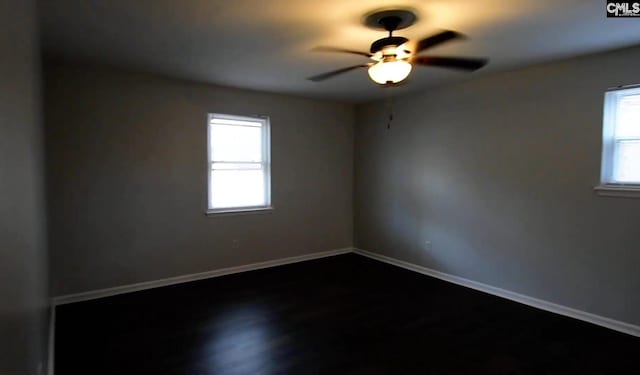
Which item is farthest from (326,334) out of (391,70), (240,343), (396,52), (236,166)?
(236,166)

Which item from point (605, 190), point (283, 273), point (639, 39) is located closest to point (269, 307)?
point (283, 273)

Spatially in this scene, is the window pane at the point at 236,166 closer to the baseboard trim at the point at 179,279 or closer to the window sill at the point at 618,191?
the baseboard trim at the point at 179,279

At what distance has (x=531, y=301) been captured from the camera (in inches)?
144

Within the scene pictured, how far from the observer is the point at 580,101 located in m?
3.29

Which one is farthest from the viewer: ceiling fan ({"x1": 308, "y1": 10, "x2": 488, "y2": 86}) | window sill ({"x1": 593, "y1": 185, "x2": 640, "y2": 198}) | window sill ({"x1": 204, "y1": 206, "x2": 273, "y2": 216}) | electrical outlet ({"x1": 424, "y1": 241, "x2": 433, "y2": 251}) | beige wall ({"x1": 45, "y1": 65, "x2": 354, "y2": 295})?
electrical outlet ({"x1": 424, "y1": 241, "x2": 433, "y2": 251})

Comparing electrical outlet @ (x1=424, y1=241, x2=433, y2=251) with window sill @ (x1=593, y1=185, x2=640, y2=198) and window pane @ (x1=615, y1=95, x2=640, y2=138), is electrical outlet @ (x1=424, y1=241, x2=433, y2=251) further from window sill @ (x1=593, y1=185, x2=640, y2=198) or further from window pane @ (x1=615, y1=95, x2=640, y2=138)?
Result: window pane @ (x1=615, y1=95, x2=640, y2=138)

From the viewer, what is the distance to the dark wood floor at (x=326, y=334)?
255 centimetres

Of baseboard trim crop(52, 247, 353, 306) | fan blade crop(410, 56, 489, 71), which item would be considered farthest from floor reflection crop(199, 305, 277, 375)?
fan blade crop(410, 56, 489, 71)

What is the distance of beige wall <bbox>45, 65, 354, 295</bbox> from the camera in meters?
3.61

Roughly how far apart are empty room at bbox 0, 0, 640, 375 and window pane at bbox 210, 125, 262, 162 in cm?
3

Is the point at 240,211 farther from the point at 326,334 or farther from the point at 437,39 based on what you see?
the point at 437,39

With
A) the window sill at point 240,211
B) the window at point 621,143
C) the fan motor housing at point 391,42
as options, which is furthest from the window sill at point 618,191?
the window sill at point 240,211

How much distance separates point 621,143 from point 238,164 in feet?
13.3

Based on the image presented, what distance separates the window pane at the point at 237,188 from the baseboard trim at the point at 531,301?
2.17 metres
